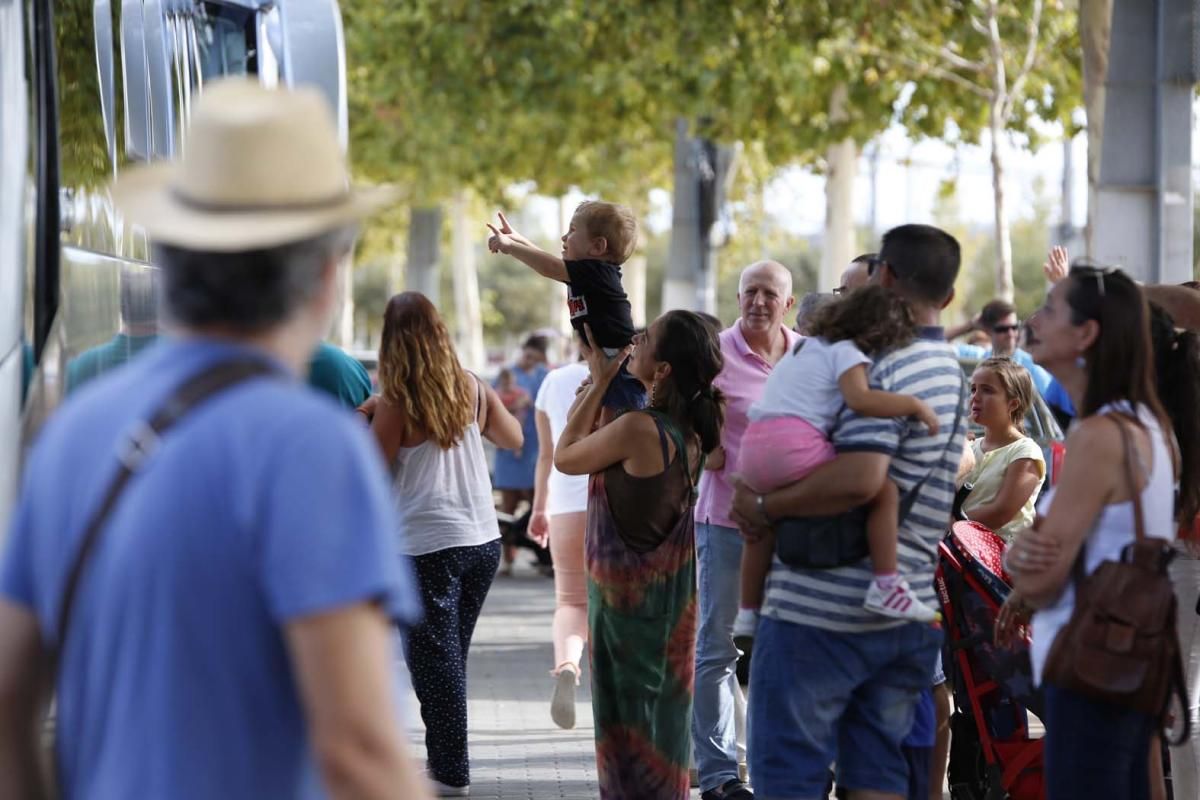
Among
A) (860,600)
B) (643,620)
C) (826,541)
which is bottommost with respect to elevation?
(643,620)

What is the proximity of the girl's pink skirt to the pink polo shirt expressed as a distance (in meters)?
2.15

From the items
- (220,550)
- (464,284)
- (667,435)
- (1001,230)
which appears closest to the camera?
(220,550)

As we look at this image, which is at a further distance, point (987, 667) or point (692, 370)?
point (987, 667)

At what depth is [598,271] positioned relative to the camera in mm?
6133

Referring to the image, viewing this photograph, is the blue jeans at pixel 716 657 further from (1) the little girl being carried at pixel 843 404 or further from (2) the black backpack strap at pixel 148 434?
(2) the black backpack strap at pixel 148 434

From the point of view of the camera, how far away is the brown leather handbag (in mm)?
4258

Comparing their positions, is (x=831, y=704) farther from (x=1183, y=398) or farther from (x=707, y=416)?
(x=707, y=416)

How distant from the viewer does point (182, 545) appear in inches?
91.6

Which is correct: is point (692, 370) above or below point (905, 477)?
above

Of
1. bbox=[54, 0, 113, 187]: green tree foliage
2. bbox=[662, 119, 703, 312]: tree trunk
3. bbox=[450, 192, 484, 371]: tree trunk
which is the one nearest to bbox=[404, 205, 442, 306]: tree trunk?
bbox=[450, 192, 484, 371]: tree trunk

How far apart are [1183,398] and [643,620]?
71.2 inches

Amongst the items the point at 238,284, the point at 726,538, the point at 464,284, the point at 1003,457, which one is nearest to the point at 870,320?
the point at 1003,457

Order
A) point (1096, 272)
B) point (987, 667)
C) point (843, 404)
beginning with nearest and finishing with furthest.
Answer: point (1096, 272), point (843, 404), point (987, 667)

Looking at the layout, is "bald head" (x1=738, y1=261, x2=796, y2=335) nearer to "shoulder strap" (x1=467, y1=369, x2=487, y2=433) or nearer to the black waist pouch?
"shoulder strap" (x1=467, y1=369, x2=487, y2=433)
